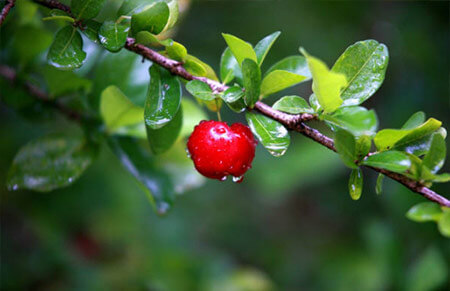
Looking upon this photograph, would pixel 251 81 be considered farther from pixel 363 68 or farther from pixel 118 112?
pixel 118 112

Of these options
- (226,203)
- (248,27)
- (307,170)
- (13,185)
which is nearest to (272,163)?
(307,170)

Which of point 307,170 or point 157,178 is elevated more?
point 157,178

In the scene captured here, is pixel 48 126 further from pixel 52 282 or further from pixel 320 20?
pixel 320 20

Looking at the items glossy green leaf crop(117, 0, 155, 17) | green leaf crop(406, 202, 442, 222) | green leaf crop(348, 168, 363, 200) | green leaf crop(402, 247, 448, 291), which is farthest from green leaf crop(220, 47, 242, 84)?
green leaf crop(402, 247, 448, 291)

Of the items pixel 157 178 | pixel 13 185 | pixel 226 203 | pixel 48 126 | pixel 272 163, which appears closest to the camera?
pixel 13 185

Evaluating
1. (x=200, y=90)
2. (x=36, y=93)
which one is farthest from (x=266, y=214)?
(x=200, y=90)

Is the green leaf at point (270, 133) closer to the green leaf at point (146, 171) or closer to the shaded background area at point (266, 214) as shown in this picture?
the green leaf at point (146, 171)
